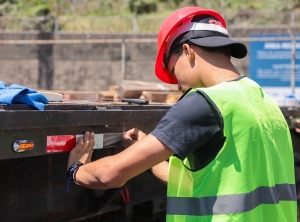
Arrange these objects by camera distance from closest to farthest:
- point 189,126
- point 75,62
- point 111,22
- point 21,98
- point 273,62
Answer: point 189,126, point 21,98, point 273,62, point 75,62, point 111,22

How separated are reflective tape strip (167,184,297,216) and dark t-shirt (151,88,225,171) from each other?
0.53ft

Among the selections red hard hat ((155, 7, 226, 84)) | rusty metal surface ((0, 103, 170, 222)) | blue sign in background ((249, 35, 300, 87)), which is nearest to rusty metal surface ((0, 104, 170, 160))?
rusty metal surface ((0, 103, 170, 222))

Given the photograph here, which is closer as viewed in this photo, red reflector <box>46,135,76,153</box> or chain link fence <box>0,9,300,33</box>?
red reflector <box>46,135,76,153</box>

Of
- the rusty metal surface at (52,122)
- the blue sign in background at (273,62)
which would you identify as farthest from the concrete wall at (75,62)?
the rusty metal surface at (52,122)

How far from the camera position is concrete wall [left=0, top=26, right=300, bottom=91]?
14484 millimetres

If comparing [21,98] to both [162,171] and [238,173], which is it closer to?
[162,171]

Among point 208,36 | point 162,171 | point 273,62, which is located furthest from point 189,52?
point 273,62

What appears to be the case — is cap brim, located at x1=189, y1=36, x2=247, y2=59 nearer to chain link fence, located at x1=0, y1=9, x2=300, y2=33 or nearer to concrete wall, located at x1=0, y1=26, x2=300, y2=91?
concrete wall, located at x1=0, y1=26, x2=300, y2=91

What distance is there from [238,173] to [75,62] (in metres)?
13.5

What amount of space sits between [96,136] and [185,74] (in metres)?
0.60

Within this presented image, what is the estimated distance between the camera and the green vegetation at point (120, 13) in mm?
17734

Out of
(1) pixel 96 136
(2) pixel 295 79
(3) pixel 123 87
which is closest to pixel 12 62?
(2) pixel 295 79

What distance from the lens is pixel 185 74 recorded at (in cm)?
228

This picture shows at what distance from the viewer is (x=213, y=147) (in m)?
2.03
